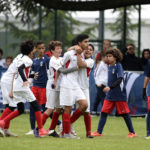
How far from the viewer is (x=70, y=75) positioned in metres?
11.2

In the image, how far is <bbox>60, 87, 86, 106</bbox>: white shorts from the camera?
1116 centimetres

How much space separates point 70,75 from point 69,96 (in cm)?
37

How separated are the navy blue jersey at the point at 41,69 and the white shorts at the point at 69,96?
2142mm

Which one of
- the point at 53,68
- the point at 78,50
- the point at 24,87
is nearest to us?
the point at 78,50

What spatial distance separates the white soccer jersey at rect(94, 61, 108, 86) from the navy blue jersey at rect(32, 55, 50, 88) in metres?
4.04

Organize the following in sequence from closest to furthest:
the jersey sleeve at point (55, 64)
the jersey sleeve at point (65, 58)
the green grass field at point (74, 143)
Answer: the green grass field at point (74, 143)
the jersey sleeve at point (65, 58)
the jersey sleeve at point (55, 64)

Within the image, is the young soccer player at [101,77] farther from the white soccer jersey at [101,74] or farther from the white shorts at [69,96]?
the white shorts at [69,96]

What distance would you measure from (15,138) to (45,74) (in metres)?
2.53

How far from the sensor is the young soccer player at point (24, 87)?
11.4 meters

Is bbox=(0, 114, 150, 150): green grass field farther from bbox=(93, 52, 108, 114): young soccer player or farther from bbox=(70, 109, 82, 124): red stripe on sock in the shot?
bbox=(93, 52, 108, 114): young soccer player

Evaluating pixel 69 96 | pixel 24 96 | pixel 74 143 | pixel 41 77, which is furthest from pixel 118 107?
pixel 74 143

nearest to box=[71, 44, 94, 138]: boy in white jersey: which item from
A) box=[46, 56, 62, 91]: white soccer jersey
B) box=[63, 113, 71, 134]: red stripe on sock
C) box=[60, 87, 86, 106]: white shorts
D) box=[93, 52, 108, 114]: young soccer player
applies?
box=[60, 87, 86, 106]: white shorts

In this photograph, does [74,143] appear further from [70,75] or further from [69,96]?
[70,75]

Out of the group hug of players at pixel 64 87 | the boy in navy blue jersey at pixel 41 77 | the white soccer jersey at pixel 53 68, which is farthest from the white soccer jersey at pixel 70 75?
the boy in navy blue jersey at pixel 41 77
